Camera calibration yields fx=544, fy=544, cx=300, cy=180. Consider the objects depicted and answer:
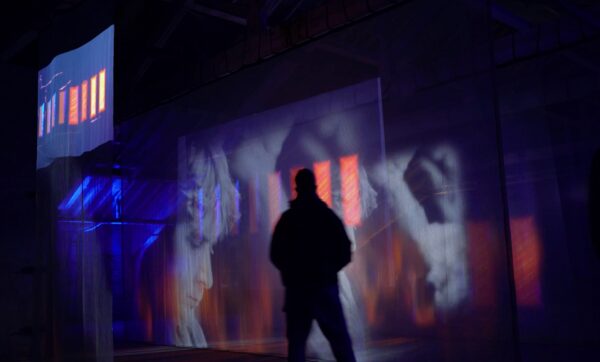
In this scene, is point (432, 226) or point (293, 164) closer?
point (432, 226)

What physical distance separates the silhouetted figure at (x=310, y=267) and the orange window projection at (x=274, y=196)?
194cm

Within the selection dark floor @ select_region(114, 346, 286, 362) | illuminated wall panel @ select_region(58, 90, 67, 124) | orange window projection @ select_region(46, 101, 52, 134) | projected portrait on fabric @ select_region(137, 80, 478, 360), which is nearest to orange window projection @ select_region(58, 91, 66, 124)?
illuminated wall panel @ select_region(58, 90, 67, 124)

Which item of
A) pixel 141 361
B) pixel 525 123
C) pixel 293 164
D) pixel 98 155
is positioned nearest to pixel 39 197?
pixel 98 155

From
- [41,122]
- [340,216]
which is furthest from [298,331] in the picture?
[41,122]

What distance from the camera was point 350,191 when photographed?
399 centimetres

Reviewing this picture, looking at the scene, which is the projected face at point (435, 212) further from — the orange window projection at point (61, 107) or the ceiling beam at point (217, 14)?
the ceiling beam at point (217, 14)

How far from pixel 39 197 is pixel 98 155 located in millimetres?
701

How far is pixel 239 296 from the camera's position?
473 cm

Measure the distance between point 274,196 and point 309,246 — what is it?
2.10 m

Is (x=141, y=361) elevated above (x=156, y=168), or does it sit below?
below

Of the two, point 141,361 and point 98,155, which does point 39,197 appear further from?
point 141,361

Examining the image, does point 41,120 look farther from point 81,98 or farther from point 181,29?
point 181,29

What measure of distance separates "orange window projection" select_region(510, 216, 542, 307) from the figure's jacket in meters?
2.80

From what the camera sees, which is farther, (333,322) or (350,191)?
(350,191)
